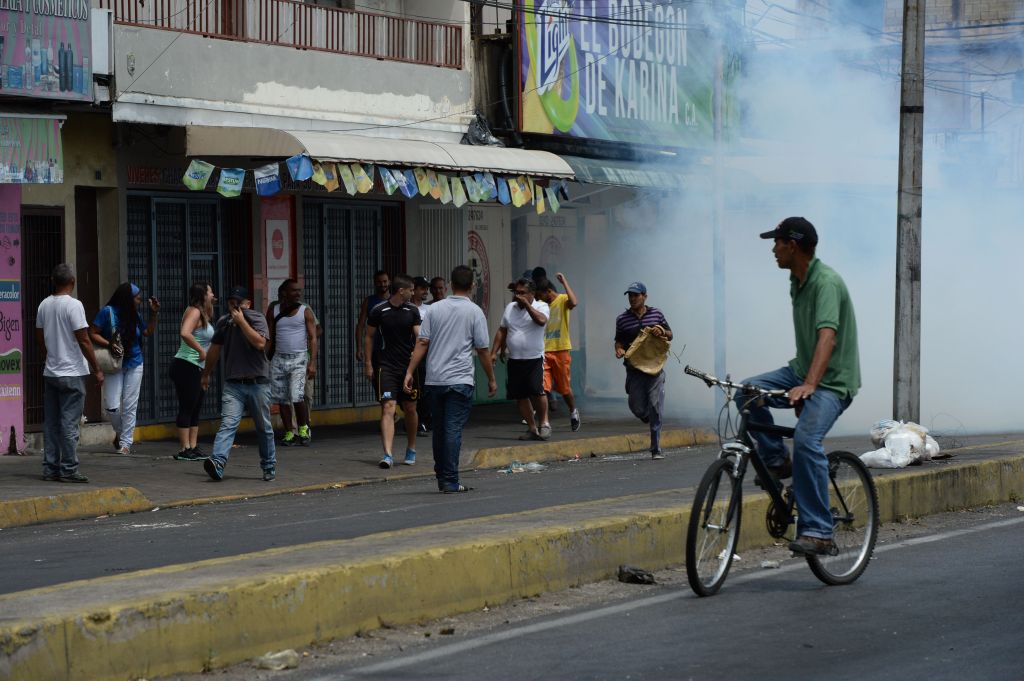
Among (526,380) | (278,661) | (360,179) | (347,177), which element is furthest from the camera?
(526,380)

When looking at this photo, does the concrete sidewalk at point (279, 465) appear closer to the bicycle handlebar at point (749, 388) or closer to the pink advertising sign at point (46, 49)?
the pink advertising sign at point (46, 49)

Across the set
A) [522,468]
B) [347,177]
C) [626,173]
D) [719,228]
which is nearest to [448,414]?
[522,468]

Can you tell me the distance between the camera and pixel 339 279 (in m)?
19.5

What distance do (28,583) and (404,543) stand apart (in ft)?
6.62

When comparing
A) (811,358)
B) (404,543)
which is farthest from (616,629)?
(811,358)

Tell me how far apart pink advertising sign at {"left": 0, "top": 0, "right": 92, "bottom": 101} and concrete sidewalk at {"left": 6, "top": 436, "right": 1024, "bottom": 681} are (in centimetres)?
766

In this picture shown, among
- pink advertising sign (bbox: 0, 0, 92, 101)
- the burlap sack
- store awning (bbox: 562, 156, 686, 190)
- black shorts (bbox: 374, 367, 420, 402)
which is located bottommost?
black shorts (bbox: 374, 367, 420, 402)

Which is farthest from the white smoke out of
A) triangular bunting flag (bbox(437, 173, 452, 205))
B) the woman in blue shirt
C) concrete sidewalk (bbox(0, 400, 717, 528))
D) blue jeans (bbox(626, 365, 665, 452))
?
the woman in blue shirt

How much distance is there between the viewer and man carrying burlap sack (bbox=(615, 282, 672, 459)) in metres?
15.2

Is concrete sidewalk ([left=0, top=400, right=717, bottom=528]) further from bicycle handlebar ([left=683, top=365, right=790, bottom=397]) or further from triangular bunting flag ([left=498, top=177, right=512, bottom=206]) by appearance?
bicycle handlebar ([left=683, top=365, right=790, bottom=397])

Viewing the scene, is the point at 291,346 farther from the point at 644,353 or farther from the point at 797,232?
the point at 797,232

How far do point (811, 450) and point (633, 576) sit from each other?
115cm

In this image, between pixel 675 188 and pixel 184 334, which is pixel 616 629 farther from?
pixel 675 188

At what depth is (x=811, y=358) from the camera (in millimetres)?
7926
